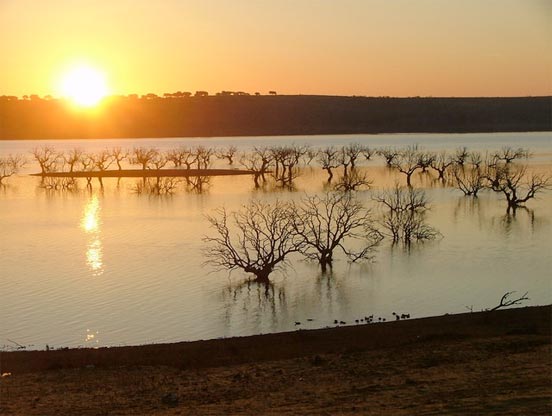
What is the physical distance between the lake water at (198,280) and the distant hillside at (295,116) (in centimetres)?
13460

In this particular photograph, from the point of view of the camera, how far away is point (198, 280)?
85.9 ft

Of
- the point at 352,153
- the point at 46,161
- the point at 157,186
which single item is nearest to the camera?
the point at 157,186

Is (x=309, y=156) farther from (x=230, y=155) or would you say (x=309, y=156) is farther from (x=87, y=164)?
(x=87, y=164)

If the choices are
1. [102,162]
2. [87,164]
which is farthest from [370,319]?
[87,164]

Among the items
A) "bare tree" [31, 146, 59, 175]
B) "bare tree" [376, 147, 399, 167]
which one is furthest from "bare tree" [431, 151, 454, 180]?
"bare tree" [31, 146, 59, 175]

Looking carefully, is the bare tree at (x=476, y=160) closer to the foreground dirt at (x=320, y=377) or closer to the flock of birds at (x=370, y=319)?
the flock of birds at (x=370, y=319)

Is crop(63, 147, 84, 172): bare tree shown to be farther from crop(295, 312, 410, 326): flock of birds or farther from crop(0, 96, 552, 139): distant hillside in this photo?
crop(0, 96, 552, 139): distant hillside

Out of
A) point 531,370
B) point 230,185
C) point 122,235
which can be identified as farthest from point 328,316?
point 230,185

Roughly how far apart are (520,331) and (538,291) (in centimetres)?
836

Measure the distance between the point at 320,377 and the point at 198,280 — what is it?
1435cm

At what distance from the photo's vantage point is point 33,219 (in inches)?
1799

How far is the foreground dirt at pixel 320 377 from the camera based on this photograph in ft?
33.8

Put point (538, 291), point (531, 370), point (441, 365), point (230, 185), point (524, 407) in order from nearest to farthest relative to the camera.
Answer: point (524, 407), point (531, 370), point (441, 365), point (538, 291), point (230, 185)

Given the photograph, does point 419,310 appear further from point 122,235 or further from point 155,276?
point 122,235
